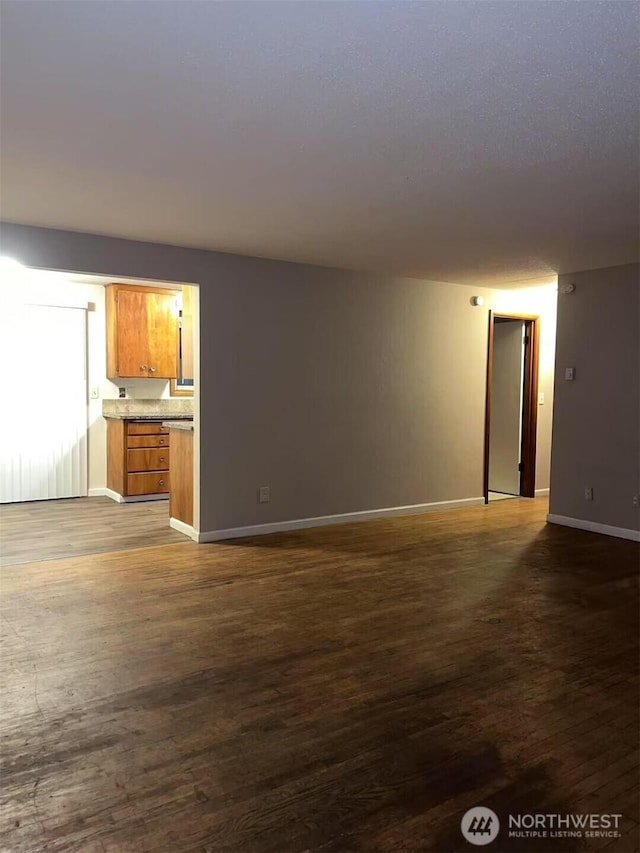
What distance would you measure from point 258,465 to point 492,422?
3.55 meters

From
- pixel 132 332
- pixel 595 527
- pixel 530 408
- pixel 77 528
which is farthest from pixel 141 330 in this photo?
pixel 595 527

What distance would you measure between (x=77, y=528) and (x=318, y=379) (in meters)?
2.49

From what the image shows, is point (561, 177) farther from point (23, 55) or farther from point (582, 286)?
point (582, 286)

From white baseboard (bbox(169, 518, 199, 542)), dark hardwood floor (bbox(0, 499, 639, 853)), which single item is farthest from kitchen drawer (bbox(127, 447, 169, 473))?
dark hardwood floor (bbox(0, 499, 639, 853))

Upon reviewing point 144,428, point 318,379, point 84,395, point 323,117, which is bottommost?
point 144,428

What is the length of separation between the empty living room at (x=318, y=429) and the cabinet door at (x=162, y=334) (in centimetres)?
3

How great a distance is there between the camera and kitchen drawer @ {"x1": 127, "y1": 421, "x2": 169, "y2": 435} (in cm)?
655

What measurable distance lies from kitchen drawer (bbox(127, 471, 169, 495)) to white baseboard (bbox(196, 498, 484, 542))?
198 centimetres

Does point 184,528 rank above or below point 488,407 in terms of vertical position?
below

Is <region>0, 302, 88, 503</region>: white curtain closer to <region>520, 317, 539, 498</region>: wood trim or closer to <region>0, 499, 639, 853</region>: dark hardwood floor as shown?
<region>0, 499, 639, 853</region>: dark hardwood floor

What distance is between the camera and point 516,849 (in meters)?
1.74

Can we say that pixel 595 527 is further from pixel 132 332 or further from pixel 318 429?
pixel 132 332

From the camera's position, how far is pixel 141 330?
22.4 feet

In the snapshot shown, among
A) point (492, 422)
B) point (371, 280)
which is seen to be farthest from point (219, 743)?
point (492, 422)
